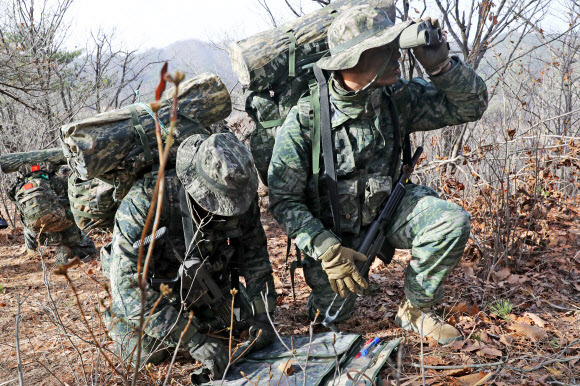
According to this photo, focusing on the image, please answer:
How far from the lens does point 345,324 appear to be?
3.40 meters

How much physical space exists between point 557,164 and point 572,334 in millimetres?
2366

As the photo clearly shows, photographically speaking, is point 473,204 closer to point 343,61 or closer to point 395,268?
point 395,268

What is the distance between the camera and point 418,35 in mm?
2570

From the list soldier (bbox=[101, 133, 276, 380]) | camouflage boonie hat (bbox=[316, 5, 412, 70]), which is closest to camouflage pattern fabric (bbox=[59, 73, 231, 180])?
soldier (bbox=[101, 133, 276, 380])

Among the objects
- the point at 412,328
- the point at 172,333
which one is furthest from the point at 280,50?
the point at 412,328

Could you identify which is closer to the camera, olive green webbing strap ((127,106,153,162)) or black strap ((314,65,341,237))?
olive green webbing strap ((127,106,153,162))

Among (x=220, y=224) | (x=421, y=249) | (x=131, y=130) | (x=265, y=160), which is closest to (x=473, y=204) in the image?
(x=421, y=249)

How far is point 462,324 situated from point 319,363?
1.05 m

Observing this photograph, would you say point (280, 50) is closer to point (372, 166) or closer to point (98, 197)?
point (372, 166)

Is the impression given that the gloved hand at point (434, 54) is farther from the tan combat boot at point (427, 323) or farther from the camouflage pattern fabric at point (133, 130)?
the tan combat boot at point (427, 323)

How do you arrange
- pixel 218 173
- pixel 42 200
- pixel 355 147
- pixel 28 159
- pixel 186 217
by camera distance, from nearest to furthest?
pixel 218 173, pixel 186 217, pixel 355 147, pixel 28 159, pixel 42 200

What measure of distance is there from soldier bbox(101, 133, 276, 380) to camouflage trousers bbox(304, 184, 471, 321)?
540 mm

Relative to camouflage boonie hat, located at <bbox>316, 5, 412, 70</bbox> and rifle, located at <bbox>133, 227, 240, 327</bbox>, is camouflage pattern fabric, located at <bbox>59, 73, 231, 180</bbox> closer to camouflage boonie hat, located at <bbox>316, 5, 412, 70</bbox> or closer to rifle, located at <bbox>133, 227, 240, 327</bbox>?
rifle, located at <bbox>133, 227, 240, 327</bbox>

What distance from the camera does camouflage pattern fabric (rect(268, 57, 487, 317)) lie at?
294cm
